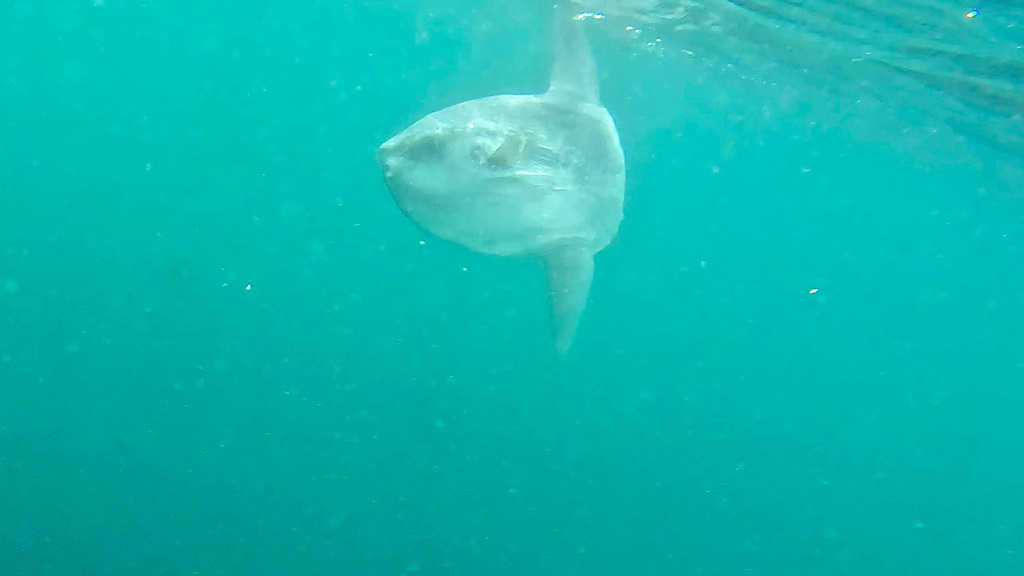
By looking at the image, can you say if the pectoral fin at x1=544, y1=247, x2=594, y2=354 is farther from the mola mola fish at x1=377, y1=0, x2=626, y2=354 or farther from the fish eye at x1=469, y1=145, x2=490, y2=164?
the fish eye at x1=469, y1=145, x2=490, y2=164

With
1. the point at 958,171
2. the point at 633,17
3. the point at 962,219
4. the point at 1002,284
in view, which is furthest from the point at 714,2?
the point at 1002,284

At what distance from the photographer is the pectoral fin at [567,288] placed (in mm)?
4922

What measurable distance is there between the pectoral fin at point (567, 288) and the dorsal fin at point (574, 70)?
3.87 ft

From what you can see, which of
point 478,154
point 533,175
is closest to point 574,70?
point 533,175

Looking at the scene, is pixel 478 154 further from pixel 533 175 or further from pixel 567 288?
pixel 567 288

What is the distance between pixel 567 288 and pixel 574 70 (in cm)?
169

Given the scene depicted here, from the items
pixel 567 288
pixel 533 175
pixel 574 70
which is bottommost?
pixel 567 288

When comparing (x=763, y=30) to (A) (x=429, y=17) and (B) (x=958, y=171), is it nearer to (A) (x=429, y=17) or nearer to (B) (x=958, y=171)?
(B) (x=958, y=171)

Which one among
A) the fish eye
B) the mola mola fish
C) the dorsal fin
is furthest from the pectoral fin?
the fish eye

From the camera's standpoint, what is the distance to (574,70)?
5039 mm

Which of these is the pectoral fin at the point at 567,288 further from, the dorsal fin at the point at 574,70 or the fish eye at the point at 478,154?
the fish eye at the point at 478,154

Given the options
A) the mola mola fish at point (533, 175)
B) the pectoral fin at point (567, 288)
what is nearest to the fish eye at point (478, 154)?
the mola mola fish at point (533, 175)

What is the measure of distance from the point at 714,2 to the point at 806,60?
215 centimetres

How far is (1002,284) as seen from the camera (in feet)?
103
